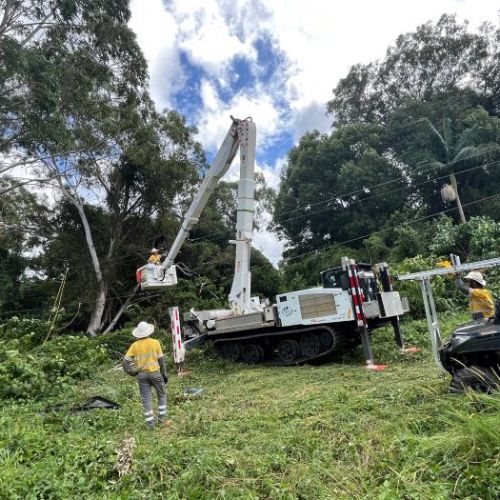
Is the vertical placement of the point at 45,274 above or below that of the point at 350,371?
above

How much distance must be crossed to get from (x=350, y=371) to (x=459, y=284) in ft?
10.2

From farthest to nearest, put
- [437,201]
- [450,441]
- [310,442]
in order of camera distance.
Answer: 1. [437,201]
2. [310,442]
3. [450,441]

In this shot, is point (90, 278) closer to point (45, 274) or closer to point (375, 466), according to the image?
point (45, 274)

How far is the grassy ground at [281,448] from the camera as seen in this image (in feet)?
11.8

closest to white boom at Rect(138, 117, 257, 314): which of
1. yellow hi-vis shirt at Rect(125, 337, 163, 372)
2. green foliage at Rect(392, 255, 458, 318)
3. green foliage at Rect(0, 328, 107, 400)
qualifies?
green foliage at Rect(0, 328, 107, 400)

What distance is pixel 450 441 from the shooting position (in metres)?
3.77

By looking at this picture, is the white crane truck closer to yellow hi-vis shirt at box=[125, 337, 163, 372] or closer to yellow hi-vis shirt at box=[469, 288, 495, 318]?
yellow hi-vis shirt at box=[469, 288, 495, 318]

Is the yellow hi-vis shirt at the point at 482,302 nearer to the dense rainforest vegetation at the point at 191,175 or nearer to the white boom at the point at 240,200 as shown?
the white boom at the point at 240,200

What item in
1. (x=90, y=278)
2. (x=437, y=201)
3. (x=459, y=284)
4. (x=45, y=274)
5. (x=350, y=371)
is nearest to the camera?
(x=459, y=284)

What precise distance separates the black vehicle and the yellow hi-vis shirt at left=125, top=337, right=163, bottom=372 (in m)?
3.88

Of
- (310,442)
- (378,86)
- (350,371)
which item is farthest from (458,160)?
(310,442)

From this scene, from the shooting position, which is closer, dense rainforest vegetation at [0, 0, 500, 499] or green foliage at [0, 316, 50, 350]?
dense rainforest vegetation at [0, 0, 500, 499]

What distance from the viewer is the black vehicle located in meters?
4.91

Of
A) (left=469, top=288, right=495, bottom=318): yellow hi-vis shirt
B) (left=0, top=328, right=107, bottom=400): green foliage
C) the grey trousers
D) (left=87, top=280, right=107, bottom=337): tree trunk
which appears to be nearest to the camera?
the grey trousers
